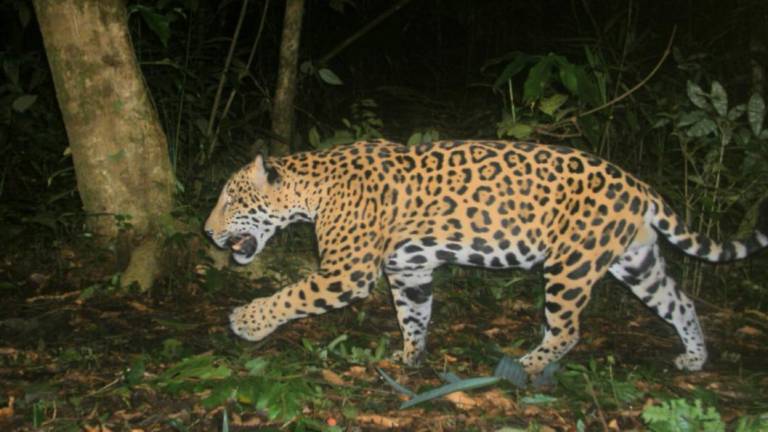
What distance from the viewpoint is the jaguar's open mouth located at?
568 centimetres

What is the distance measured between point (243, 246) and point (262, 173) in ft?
1.89

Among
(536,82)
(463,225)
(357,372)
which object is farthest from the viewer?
(463,225)

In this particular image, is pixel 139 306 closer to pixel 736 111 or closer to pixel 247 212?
pixel 247 212

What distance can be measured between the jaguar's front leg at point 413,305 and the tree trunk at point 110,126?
1787 millimetres

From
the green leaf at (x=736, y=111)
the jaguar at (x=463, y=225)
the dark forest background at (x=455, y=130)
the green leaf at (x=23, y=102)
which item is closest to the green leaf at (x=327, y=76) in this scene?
the dark forest background at (x=455, y=130)

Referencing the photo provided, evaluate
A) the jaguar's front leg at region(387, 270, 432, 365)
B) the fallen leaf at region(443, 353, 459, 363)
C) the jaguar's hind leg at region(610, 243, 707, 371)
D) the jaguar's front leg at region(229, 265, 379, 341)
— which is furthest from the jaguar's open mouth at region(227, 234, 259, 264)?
the jaguar's hind leg at region(610, 243, 707, 371)

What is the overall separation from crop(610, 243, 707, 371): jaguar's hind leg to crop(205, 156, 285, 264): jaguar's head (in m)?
2.29

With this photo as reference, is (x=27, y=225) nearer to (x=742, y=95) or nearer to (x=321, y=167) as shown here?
(x=321, y=167)

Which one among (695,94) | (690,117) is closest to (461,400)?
(690,117)

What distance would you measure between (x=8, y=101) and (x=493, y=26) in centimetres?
693

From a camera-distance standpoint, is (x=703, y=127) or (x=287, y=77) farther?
(x=287, y=77)

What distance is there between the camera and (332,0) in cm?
693

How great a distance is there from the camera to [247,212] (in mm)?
5570

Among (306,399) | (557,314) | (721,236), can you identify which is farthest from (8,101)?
(721,236)
